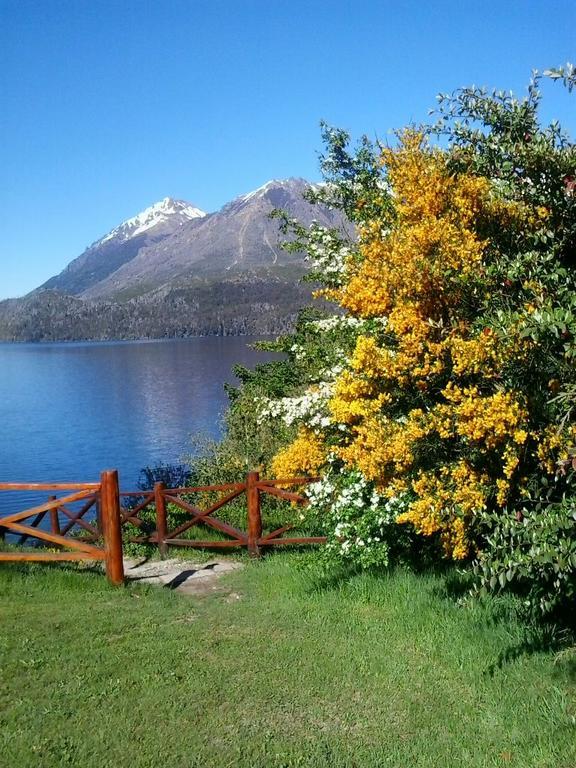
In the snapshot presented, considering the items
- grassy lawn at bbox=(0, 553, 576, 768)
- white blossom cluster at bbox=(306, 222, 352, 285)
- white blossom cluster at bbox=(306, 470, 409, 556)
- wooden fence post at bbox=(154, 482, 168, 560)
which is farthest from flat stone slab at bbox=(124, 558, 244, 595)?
white blossom cluster at bbox=(306, 222, 352, 285)

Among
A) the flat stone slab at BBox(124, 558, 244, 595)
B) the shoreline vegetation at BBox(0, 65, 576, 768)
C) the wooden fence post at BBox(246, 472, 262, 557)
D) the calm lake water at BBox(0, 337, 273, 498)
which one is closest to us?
the shoreline vegetation at BBox(0, 65, 576, 768)

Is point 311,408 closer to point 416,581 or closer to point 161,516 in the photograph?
point 416,581

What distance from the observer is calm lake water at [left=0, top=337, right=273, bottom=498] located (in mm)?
48000

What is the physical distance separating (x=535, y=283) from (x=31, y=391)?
104451 millimetres

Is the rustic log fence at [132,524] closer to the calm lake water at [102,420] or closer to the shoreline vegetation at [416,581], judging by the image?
the shoreline vegetation at [416,581]

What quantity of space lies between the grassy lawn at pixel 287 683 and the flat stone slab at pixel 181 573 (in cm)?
153

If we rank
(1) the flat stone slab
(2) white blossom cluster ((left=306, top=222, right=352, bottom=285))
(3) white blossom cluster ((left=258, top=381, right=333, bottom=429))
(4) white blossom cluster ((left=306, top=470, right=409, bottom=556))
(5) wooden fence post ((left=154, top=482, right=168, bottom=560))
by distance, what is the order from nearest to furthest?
(4) white blossom cluster ((left=306, top=470, right=409, bottom=556))
(3) white blossom cluster ((left=258, top=381, right=333, bottom=429))
(1) the flat stone slab
(2) white blossom cluster ((left=306, top=222, right=352, bottom=285))
(5) wooden fence post ((left=154, top=482, right=168, bottom=560))

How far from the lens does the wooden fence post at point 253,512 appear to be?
1387cm

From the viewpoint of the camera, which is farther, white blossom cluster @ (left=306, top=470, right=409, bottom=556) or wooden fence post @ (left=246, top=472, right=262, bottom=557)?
wooden fence post @ (left=246, top=472, right=262, bottom=557)

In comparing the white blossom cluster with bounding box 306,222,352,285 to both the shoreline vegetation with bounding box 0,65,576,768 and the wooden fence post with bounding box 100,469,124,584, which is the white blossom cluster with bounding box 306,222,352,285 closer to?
the shoreline vegetation with bounding box 0,65,576,768

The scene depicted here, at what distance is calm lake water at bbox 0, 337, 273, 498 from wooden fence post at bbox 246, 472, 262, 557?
28.8m

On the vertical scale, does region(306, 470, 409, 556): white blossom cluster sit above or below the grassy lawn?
above

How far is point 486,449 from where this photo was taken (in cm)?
742

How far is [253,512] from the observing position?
14008 mm
